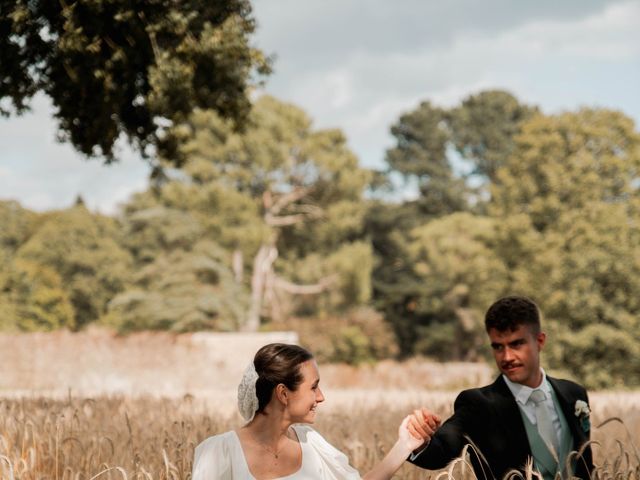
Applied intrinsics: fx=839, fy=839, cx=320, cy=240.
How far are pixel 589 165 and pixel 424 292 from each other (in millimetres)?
18969

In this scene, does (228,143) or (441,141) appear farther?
(441,141)

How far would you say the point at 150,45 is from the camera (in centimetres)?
1008

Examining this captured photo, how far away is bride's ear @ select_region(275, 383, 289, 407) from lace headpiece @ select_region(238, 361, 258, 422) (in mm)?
95

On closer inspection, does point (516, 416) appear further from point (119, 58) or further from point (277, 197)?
point (277, 197)

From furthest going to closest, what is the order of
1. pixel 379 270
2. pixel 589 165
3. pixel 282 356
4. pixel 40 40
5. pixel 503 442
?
pixel 379 270, pixel 589 165, pixel 40 40, pixel 503 442, pixel 282 356

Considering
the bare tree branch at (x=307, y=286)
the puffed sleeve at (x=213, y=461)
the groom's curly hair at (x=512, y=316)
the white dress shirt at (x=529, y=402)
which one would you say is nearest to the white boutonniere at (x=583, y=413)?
the white dress shirt at (x=529, y=402)

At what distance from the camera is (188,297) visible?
36.1 m

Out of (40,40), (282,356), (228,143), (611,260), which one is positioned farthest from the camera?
(228,143)

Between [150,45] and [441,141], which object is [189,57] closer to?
[150,45]

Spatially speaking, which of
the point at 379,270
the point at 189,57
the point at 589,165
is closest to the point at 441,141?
the point at 379,270

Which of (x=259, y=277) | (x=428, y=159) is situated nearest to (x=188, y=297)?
Result: (x=259, y=277)

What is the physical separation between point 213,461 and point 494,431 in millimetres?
1348

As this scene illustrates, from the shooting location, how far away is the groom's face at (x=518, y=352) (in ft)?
12.9

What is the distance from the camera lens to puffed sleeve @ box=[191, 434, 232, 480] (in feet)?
11.5
